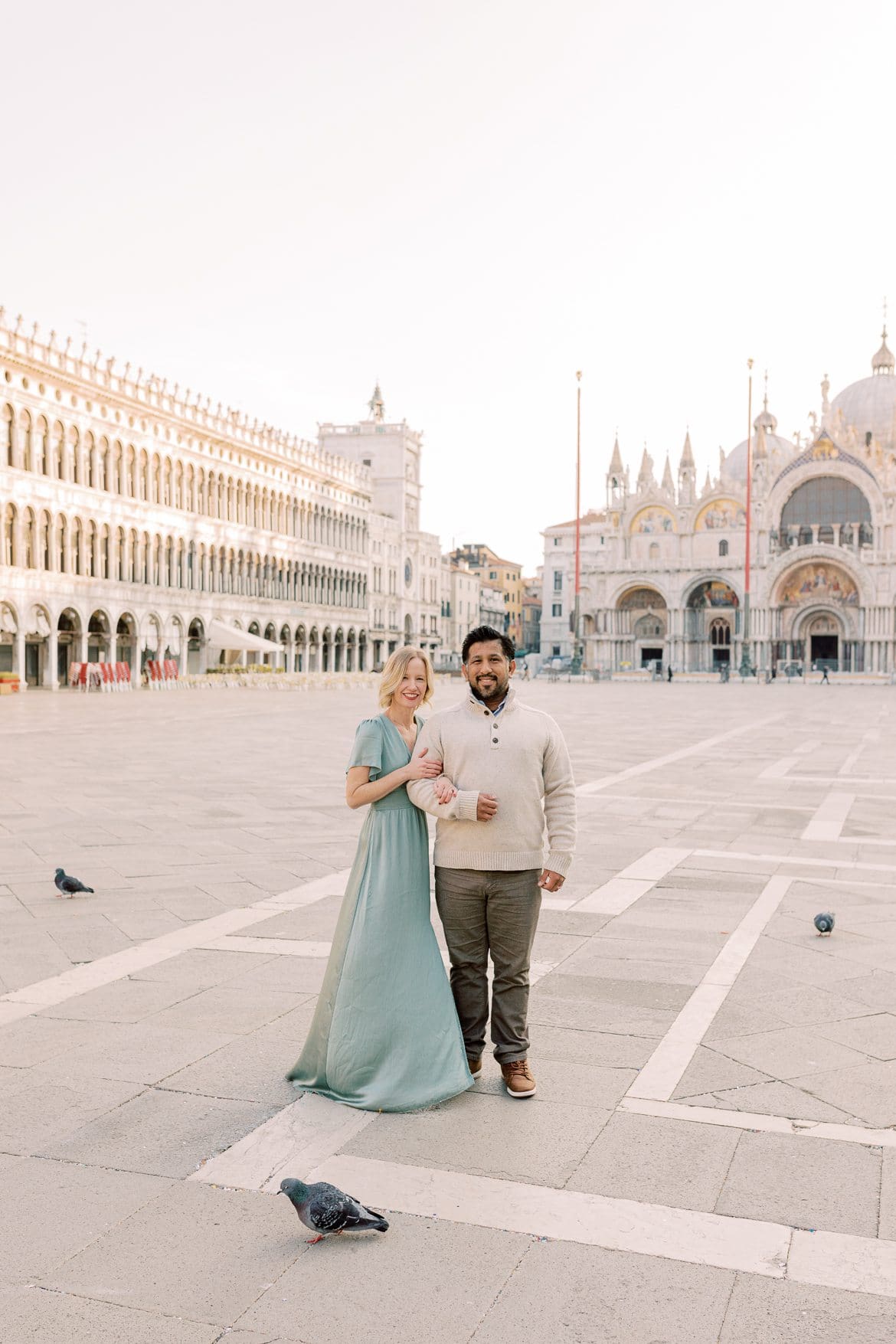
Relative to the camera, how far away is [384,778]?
163 inches

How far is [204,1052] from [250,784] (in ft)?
28.0

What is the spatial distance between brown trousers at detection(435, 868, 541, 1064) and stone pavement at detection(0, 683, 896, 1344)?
243mm

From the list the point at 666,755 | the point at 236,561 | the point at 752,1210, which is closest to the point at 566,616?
the point at 236,561

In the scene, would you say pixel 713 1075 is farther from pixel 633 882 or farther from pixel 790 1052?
pixel 633 882

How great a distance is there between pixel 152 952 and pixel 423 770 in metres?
2.63

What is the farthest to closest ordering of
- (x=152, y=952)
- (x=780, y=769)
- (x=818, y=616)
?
(x=818, y=616), (x=780, y=769), (x=152, y=952)

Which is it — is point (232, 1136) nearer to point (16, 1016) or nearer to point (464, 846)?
point (464, 846)

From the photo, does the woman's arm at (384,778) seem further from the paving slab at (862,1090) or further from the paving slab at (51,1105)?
the paving slab at (862,1090)

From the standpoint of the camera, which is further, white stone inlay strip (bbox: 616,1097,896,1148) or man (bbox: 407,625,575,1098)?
man (bbox: 407,625,575,1098)

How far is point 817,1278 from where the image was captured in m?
2.98

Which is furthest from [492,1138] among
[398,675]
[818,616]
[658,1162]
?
[818,616]

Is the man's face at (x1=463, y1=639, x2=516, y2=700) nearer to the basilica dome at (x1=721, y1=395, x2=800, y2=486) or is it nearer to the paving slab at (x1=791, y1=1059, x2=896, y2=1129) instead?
the paving slab at (x1=791, y1=1059, x2=896, y2=1129)

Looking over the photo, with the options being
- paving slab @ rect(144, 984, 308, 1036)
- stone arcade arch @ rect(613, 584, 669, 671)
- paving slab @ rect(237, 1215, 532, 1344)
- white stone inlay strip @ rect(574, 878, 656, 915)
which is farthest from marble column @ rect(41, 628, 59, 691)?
stone arcade arch @ rect(613, 584, 669, 671)

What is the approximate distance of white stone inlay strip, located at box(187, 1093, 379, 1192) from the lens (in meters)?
3.53
